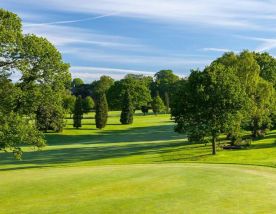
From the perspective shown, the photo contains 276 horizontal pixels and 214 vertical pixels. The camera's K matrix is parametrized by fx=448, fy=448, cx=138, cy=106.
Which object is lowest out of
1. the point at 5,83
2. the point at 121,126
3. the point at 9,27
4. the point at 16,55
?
the point at 121,126

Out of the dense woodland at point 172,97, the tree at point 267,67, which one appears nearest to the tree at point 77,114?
the dense woodland at point 172,97

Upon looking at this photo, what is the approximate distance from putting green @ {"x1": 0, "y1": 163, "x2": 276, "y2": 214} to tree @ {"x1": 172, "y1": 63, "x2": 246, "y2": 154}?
28.1 m

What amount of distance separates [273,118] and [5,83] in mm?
57647

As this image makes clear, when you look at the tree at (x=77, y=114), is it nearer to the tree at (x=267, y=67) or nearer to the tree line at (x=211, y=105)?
the tree at (x=267, y=67)

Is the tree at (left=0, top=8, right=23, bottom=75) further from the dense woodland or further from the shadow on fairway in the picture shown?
the shadow on fairway

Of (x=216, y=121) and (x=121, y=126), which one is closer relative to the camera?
(x=216, y=121)

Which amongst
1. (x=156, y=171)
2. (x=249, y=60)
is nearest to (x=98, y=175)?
(x=156, y=171)

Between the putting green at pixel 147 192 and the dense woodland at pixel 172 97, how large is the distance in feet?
26.1

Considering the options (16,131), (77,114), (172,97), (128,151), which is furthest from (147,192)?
(77,114)

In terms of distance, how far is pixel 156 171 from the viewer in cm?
2742

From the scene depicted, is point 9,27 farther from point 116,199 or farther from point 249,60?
point 249,60

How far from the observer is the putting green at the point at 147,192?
54.9 feet

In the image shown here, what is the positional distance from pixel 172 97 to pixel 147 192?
51461 mm

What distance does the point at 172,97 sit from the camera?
233 feet
